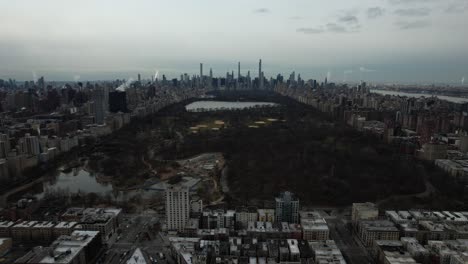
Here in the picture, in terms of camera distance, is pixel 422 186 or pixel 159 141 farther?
pixel 159 141

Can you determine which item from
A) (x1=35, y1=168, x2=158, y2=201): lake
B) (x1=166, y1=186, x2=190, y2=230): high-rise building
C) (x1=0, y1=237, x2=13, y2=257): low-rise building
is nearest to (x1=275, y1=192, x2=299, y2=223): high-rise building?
(x1=166, y1=186, x2=190, y2=230): high-rise building

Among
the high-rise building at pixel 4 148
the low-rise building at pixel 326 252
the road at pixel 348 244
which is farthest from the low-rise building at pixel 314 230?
the high-rise building at pixel 4 148

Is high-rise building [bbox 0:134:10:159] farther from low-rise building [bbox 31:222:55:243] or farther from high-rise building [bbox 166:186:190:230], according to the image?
high-rise building [bbox 166:186:190:230]

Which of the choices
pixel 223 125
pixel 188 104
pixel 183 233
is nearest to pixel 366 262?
pixel 183 233

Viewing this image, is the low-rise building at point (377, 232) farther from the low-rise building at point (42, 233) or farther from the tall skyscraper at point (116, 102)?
the tall skyscraper at point (116, 102)

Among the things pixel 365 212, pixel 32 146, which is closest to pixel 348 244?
pixel 365 212

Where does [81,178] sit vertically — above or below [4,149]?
below

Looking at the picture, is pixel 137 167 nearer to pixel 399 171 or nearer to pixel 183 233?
pixel 183 233
